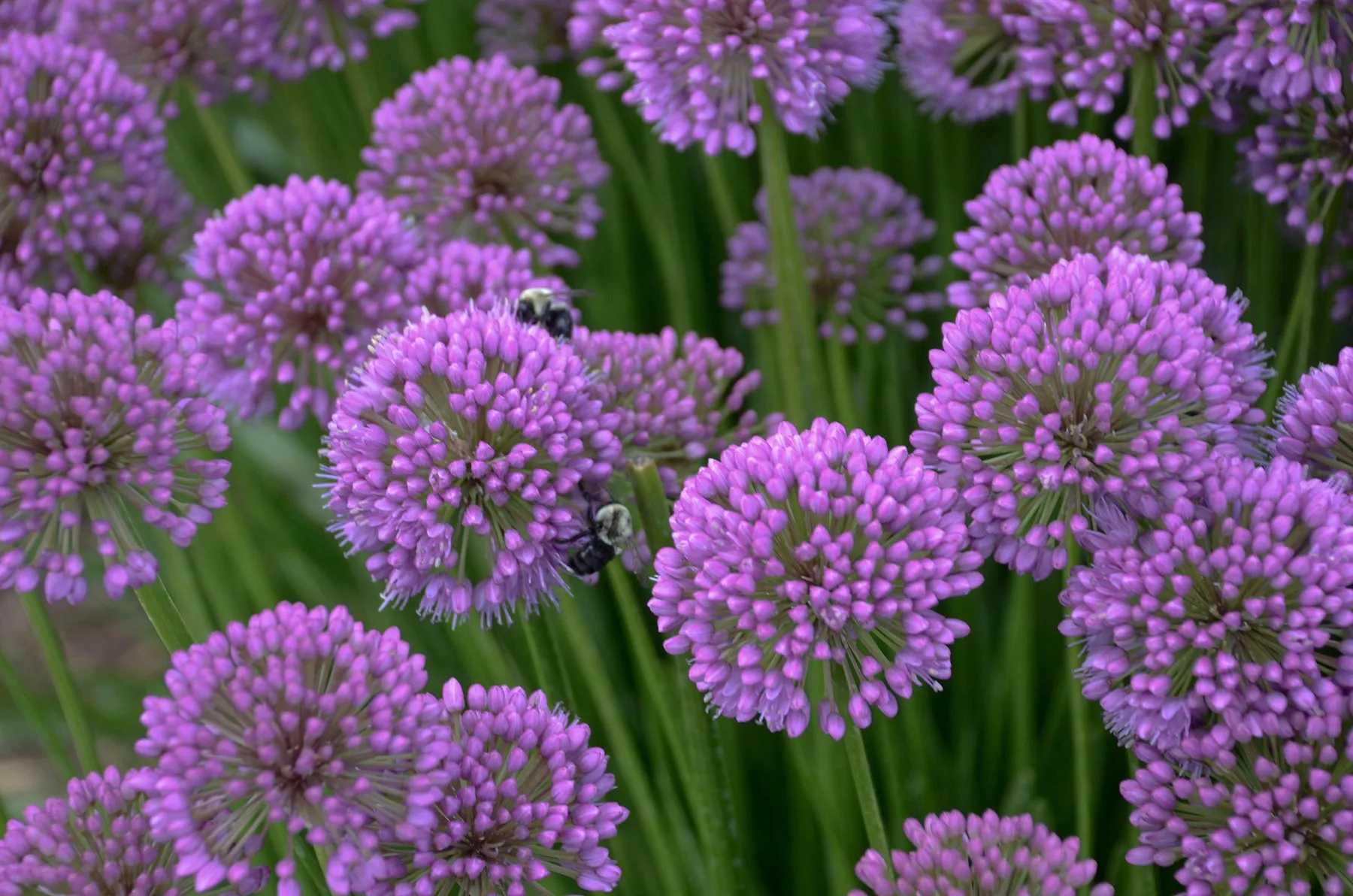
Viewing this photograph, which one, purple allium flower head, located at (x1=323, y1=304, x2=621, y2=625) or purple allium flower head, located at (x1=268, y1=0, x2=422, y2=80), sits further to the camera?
purple allium flower head, located at (x1=268, y1=0, x2=422, y2=80)

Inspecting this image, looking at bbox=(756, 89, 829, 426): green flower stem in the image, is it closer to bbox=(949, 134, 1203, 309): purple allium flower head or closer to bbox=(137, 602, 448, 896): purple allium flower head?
bbox=(949, 134, 1203, 309): purple allium flower head

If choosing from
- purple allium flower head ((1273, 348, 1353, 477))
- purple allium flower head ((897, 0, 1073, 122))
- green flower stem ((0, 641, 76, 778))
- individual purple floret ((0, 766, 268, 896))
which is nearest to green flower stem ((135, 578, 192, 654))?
individual purple floret ((0, 766, 268, 896))

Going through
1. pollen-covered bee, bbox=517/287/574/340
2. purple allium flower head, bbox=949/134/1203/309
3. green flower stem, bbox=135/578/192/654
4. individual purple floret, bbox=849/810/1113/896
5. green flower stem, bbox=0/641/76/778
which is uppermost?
purple allium flower head, bbox=949/134/1203/309

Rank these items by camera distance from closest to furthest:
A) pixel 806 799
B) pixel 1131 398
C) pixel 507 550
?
pixel 1131 398
pixel 507 550
pixel 806 799

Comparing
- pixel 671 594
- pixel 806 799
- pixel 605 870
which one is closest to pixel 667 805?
pixel 806 799

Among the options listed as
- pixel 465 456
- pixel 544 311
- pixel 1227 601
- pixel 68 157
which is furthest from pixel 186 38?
pixel 1227 601

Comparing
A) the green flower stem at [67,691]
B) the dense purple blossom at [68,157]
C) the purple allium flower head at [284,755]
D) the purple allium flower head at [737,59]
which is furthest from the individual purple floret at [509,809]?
the dense purple blossom at [68,157]

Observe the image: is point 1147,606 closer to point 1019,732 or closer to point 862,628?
point 862,628
